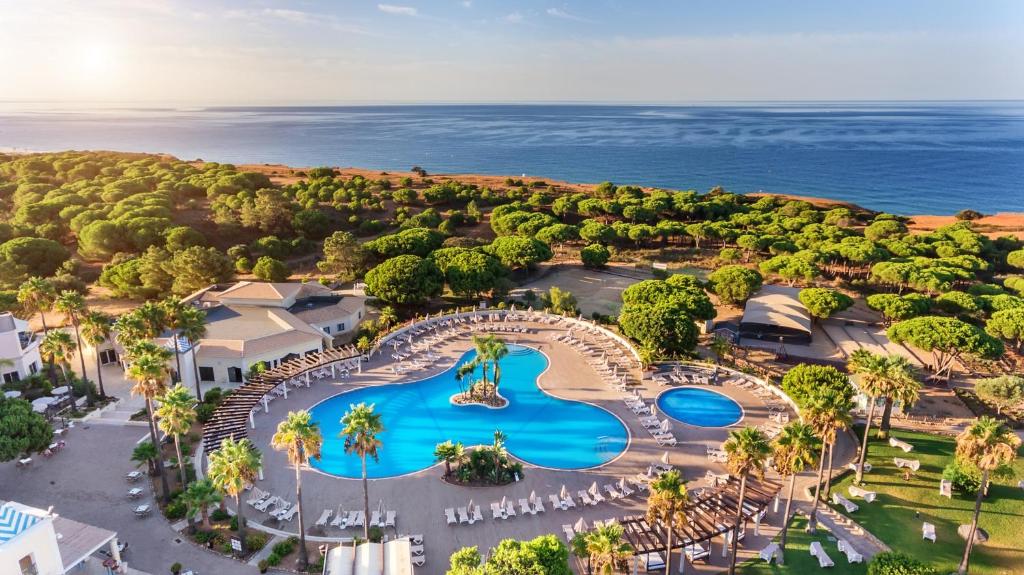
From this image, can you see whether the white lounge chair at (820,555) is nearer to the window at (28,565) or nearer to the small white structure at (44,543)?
the small white structure at (44,543)

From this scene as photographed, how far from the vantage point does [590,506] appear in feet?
84.7

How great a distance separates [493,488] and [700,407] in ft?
50.6

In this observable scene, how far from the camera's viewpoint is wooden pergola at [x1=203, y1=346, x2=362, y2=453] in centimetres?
3059

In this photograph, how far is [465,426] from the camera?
33.6 metres

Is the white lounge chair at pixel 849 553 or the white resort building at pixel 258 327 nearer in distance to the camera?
the white lounge chair at pixel 849 553

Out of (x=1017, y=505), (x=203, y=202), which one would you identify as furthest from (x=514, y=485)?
(x=203, y=202)

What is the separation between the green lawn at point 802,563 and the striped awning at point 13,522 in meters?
25.8

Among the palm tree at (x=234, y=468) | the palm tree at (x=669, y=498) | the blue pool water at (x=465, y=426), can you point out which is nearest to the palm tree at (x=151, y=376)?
the palm tree at (x=234, y=468)

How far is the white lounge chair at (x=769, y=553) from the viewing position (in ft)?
73.2

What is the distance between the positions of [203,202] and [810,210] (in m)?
96.7

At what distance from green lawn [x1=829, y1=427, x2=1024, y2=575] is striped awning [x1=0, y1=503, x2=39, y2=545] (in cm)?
3272

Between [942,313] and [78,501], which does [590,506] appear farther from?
[942,313]

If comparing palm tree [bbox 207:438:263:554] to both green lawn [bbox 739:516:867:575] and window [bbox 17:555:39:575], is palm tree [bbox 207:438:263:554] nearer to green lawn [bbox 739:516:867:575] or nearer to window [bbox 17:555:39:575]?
window [bbox 17:555:39:575]

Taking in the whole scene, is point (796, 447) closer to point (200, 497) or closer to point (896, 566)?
point (896, 566)
